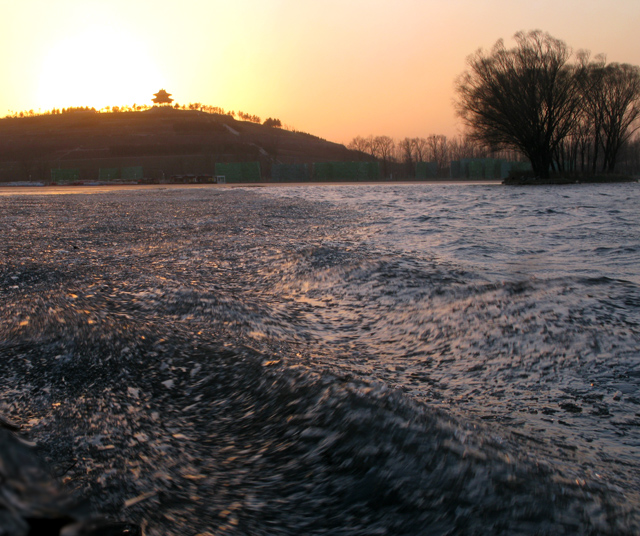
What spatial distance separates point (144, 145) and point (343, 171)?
37272 millimetres

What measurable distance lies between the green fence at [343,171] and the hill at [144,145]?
12271 mm

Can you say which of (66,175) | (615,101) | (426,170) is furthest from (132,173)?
(615,101)

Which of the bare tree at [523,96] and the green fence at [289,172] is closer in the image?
the bare tree at [523,96]

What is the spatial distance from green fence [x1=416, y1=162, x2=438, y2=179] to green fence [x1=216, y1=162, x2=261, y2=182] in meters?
20.9

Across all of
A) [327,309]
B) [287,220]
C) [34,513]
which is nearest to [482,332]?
[327,309]

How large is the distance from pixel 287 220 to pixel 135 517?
7135 mm

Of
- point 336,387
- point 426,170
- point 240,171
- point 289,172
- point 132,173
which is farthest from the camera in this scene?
point 426,170

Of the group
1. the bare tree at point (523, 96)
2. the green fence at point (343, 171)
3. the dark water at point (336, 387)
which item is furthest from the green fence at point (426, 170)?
the dark water at point (336, 387)

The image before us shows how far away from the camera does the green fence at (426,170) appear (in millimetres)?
61781

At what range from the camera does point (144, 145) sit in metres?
77.4

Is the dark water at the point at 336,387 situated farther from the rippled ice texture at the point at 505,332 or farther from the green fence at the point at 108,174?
the green fence at the point at 108,174

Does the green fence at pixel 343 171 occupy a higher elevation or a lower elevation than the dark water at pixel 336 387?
higher

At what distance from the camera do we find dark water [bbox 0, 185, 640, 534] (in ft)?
4.13

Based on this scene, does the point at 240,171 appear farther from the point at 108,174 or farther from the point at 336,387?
the point at 336,387
